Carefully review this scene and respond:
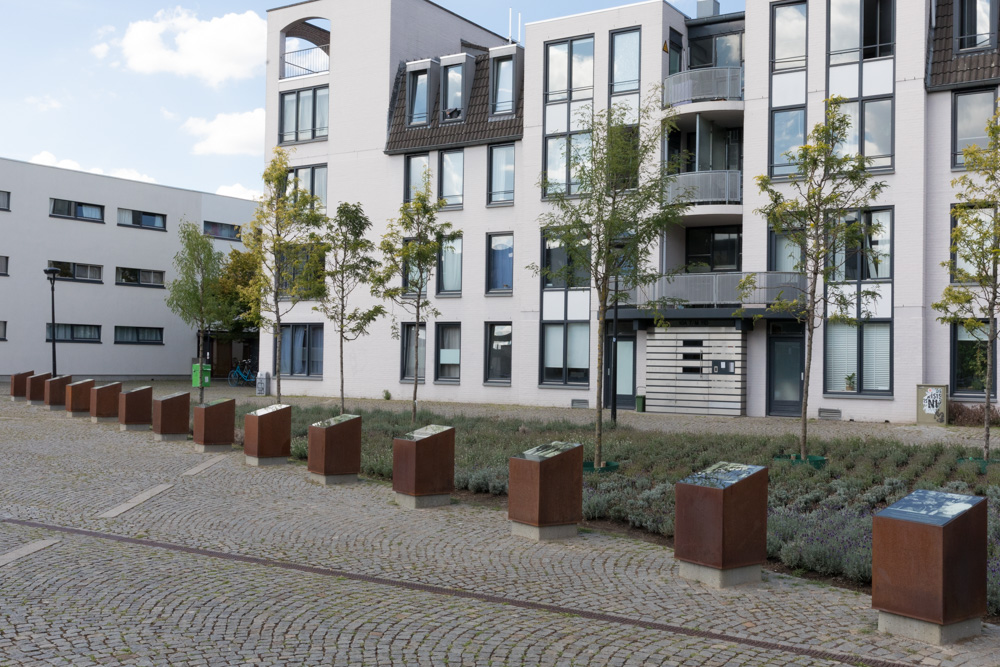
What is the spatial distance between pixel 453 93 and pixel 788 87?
1145 centimetres

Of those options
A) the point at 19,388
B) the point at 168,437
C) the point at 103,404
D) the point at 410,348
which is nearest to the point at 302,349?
the point at 410,348

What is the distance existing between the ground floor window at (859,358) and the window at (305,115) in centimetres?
1959

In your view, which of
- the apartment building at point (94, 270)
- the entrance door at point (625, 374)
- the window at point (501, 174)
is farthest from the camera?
the apartment building at point (94, 270)

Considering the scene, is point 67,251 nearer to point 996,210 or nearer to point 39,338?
point 39,338

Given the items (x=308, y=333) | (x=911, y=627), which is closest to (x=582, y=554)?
(x=911, y=627)

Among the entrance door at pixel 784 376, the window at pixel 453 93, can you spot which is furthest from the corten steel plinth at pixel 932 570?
the window at pixel 453 93

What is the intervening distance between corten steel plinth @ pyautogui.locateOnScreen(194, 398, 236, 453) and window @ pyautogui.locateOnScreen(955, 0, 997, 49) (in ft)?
65.9

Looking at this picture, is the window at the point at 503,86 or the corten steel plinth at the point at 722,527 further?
the window at the point at 503,86

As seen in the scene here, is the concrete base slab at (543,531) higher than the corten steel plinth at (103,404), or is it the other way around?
the corten steel plinth at (103,404)

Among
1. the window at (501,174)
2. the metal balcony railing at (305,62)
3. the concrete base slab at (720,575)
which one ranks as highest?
the metal balcony railing at (305,62)

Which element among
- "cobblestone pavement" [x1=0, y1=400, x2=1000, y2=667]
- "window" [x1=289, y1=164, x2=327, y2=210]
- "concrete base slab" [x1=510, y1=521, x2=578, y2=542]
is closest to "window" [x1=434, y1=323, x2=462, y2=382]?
"window" [x1=289, y1=164, x2=327, y2=210]

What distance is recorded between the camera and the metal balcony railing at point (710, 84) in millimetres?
27391

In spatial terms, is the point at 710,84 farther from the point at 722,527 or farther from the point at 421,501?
the point at 722,527

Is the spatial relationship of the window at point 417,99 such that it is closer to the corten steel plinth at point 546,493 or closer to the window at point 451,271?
the window at point 451,271
